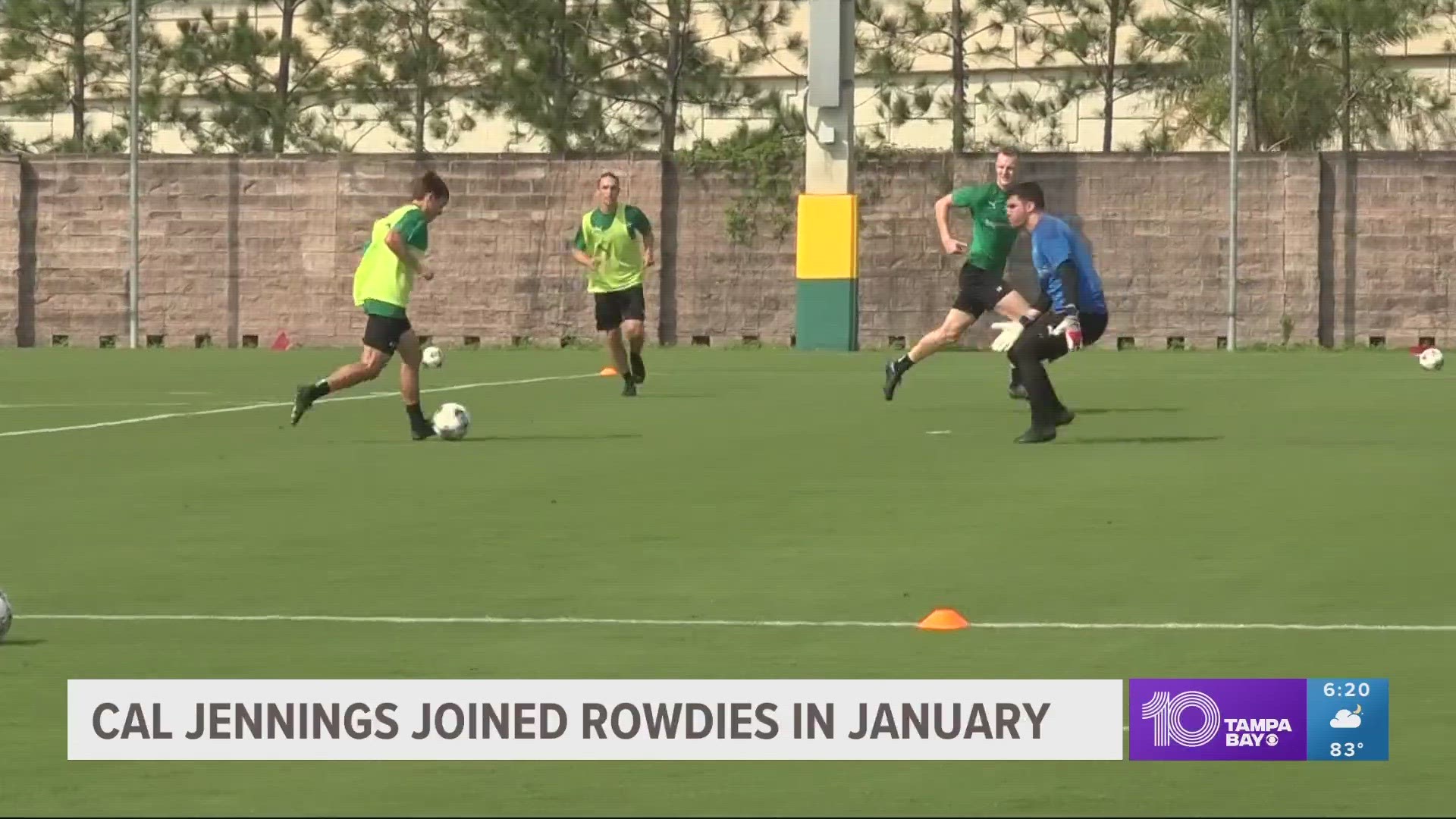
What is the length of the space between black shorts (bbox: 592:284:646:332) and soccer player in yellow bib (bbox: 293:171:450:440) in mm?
7128

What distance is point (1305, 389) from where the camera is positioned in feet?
93.8

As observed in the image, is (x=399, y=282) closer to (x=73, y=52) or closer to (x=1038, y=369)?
(x=1038, y=369)

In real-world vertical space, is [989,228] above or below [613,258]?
above

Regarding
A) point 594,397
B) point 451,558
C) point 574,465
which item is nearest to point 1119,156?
point 594,397

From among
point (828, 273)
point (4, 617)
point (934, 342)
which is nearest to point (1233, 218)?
point (828, 273)

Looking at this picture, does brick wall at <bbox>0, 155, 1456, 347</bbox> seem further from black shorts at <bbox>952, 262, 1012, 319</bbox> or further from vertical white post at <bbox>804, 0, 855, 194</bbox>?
black shorts at <bbox>952, 262, 1012, 319</bbox>

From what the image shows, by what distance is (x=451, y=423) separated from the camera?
2133 cm

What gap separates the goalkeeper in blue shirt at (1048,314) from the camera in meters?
20.7

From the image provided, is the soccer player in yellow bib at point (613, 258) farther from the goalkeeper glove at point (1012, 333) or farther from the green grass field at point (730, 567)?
the goalkeeper glove at point (1012, 333)

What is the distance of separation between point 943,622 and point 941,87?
47746mm

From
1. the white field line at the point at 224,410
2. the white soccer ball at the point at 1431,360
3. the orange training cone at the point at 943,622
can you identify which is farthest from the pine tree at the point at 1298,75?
the orange training cone at the point at 943,622

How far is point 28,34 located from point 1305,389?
31.8 m
